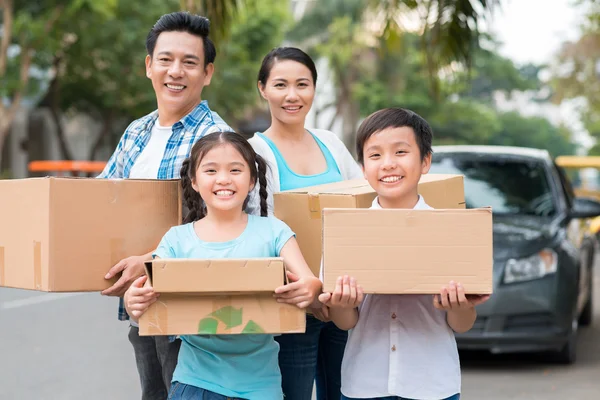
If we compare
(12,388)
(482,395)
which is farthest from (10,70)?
(482,395)

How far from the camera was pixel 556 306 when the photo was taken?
20.7 ft

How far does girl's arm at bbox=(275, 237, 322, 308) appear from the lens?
8.79 feet

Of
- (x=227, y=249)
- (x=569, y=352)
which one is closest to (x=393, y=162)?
(x=227, y=249)

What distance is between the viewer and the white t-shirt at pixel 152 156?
3191mm

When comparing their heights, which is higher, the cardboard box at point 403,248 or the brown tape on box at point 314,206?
the brown tape on box at point 314,206

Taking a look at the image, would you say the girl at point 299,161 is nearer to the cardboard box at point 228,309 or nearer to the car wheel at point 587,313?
the cardboard box at point 228,309

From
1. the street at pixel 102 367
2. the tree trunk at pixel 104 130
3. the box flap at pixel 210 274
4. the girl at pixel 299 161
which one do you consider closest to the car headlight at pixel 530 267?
the street at pixel 102 367

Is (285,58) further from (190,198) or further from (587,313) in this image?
(587,313)

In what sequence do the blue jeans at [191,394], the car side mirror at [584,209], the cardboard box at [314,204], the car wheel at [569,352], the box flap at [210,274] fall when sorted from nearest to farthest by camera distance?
the box flap at [210,274], the blue jeans at [191,394], the cardboard box at [314,204], the car wheel at [569,352], the car side mirror at [584,209]

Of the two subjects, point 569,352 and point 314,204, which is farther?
point 569,352

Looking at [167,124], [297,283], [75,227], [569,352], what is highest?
[167,124]

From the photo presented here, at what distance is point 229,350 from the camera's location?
2820mm

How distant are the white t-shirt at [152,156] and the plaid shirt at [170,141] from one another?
0.02 metres

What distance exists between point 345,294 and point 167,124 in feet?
3.24
